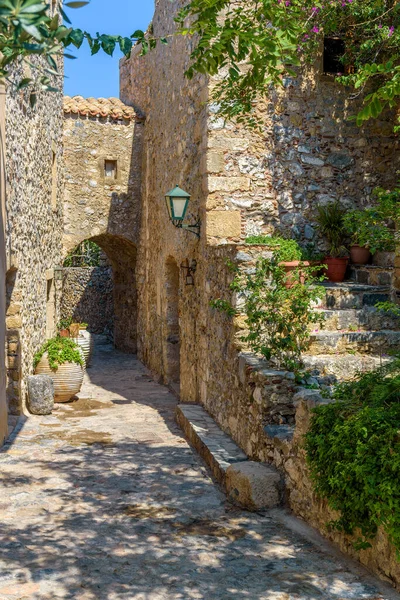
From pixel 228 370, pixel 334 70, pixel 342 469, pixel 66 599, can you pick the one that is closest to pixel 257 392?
pixel 228 370

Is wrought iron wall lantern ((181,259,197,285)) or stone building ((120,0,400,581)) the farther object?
wrought iron wall lantern ((181,259,197,285))

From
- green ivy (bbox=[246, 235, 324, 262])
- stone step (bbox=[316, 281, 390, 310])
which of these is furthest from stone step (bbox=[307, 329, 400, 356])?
green ivy (bbox=[246, 235, 324, 262])

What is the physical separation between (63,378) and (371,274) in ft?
15.9

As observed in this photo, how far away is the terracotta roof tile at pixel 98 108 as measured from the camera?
542 inches

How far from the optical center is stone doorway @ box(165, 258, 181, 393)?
11.7m

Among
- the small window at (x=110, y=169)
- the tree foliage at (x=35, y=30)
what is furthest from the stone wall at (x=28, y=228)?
the tree foliage at (x=35, y=30)

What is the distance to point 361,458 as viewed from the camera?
371 centimetres

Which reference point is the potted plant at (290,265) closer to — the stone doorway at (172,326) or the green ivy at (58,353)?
the stone doorway at (172,326)

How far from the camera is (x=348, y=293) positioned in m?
7.60

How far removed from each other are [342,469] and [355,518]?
280 mm

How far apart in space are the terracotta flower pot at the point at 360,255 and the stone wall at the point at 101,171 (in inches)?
265

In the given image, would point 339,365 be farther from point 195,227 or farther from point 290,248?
point 195,227

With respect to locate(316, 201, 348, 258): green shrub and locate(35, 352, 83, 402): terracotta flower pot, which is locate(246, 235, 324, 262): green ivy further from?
locate(35, 352, 83, 402): terracotta flower pot

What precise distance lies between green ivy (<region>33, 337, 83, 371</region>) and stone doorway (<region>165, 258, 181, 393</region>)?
1741mm
